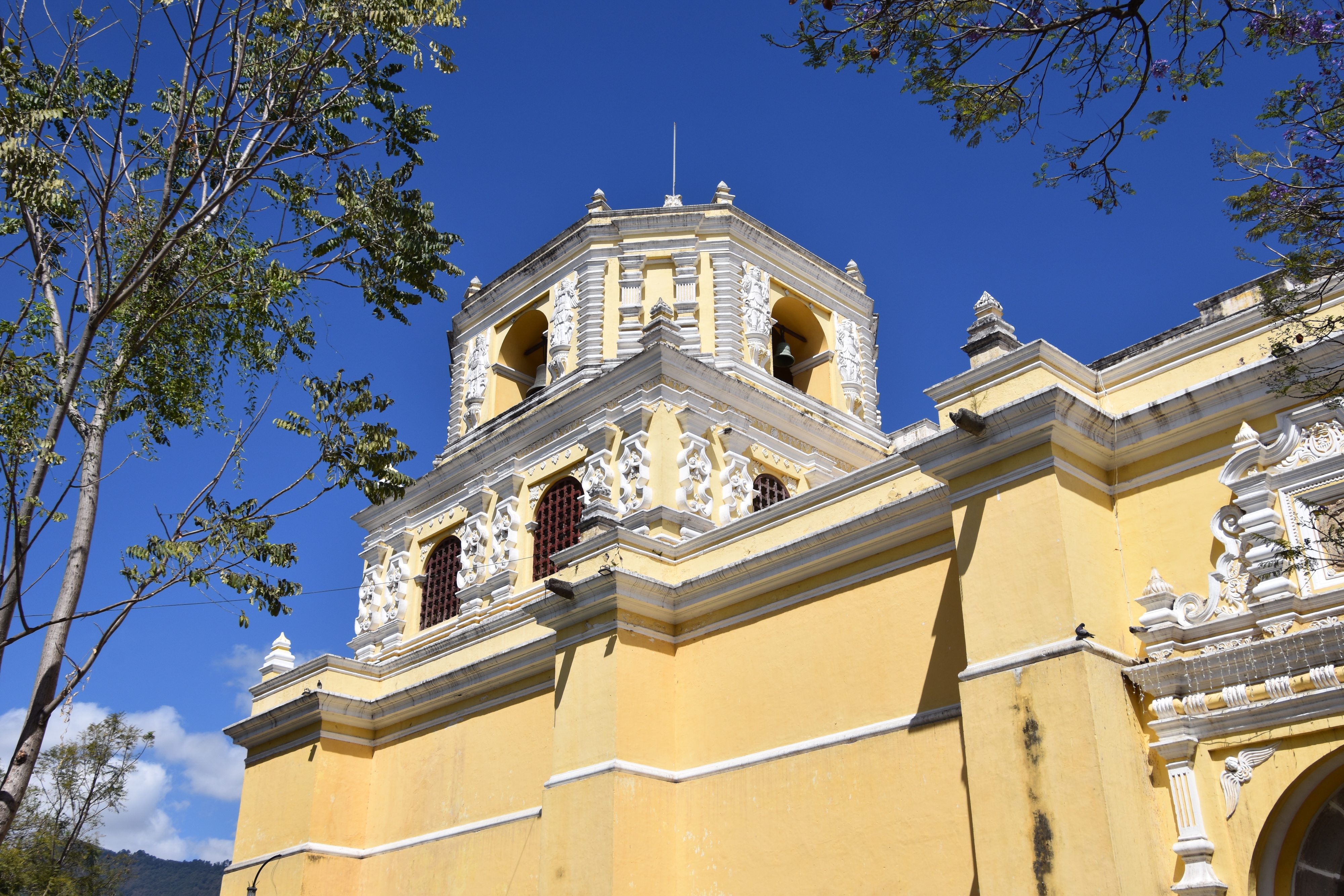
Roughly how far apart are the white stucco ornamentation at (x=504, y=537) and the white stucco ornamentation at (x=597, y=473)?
61.4 inches

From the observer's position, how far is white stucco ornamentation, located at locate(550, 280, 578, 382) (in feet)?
62.6

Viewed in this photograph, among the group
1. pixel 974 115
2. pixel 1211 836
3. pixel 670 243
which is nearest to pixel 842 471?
pixel 670 243

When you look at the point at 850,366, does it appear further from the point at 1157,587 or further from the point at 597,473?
the point at 1157,587

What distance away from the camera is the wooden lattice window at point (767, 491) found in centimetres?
1722

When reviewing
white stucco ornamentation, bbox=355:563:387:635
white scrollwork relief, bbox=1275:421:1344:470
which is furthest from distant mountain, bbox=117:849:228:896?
white scrollwork relief, bbox=1275:421:1344:470

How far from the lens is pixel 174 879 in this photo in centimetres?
11919

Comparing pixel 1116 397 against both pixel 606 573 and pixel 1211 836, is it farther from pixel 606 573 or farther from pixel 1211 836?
pixel 606 573

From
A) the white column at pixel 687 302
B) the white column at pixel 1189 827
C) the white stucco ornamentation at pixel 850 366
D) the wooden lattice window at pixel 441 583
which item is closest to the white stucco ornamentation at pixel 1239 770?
the white column at pixel 1189 827

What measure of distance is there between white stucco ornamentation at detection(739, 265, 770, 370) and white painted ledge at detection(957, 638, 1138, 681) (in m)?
9.49

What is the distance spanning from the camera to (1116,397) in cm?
1043

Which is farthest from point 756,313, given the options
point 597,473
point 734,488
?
point 597,473

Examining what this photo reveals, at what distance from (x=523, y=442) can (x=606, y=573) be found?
238 inches

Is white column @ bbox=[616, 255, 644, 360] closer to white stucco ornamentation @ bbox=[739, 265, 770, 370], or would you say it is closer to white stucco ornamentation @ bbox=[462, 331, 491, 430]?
white stucco ornamentation @ bbox=[739, 265, 770, 370]

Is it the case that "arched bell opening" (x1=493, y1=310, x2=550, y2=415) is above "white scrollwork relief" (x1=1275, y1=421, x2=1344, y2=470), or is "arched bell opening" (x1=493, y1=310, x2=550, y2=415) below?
above
